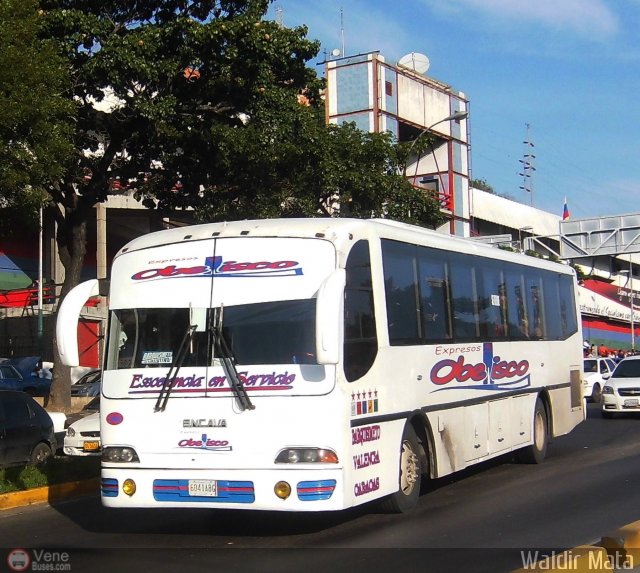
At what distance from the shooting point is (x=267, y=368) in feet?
29.4

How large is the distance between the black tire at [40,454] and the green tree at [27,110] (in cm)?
387

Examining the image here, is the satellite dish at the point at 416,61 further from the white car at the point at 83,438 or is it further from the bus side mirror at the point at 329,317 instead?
the bus side mirror at the point at 329,317

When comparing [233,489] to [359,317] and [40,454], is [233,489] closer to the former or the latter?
[359,317]

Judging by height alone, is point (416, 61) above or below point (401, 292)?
above

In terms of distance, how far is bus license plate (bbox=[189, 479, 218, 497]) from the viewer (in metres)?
8.88

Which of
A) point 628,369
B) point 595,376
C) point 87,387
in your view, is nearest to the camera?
point 628,369

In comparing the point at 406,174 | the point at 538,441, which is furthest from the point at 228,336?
the point at 406,174

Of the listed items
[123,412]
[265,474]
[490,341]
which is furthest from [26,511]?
[490,341]

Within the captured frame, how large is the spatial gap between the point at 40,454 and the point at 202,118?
8.45m

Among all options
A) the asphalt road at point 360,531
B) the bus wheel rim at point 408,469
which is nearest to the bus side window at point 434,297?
the bus wheel rim at point 408,469

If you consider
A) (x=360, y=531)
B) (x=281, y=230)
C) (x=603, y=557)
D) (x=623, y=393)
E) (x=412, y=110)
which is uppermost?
(x=412, y=110)

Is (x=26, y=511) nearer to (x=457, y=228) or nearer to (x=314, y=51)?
(x=314, y=51)

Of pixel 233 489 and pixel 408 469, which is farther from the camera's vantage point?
pixel 408 469

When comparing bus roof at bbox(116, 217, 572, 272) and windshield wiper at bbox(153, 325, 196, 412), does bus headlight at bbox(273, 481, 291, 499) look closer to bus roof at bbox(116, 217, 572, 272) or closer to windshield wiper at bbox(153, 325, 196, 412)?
windshield wiper at bbox(153, 325, 196, 412)
